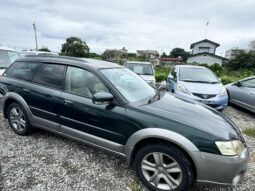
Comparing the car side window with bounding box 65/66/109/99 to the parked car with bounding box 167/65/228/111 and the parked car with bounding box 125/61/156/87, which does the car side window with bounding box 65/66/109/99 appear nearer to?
the parked car with bounding box 167/65/228/111

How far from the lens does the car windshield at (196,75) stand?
19.4 feet

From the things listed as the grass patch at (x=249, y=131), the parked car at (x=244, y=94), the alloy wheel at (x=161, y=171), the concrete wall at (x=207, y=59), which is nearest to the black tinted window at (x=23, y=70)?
the alloy wheel at (x=161, y=171)

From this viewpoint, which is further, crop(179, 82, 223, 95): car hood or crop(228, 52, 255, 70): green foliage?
crop(228, 52, 255, 70): green foliage

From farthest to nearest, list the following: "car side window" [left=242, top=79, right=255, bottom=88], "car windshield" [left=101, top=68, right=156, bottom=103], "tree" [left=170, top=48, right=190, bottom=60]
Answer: "tree" [left=170, top=48, right=190, bottom=60]
"car side window" [left=242, top=79, right=255, bottom=88]
"car windshield" [left=101, top=68, right=156, bottom=103]

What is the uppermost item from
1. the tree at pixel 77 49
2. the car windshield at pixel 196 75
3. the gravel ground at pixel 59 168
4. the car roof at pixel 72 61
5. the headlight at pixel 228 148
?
the tree at pixel 77 49

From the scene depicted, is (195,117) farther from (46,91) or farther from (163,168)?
(46,91)

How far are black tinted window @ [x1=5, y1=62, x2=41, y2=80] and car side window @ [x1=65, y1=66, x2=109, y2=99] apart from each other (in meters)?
0.84

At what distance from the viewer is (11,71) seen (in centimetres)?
361

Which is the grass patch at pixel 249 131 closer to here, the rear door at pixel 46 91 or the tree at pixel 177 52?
the rear door at pixel 46 91

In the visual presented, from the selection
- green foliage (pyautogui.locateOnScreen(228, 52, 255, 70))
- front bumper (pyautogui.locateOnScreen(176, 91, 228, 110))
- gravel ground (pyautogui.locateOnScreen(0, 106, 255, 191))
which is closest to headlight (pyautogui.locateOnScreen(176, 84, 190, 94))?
front bumper (pyautogui.locateOnScreen(176, 91, 228, 110))

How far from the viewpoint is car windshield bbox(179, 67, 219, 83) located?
5902mm

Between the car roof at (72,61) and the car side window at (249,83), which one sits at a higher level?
the car roof at (72,61)

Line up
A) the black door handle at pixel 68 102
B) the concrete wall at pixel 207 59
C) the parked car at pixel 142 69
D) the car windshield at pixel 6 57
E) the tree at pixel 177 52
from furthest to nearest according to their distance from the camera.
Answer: the tree at pixel 177 52, the concrete wall at pixel 207 59, the parked car at pixel 142 69, the car windshield at pixel 6 57, the black door handle at pixel 68 102

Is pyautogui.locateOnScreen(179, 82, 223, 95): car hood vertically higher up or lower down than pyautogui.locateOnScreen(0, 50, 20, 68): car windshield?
lower down
